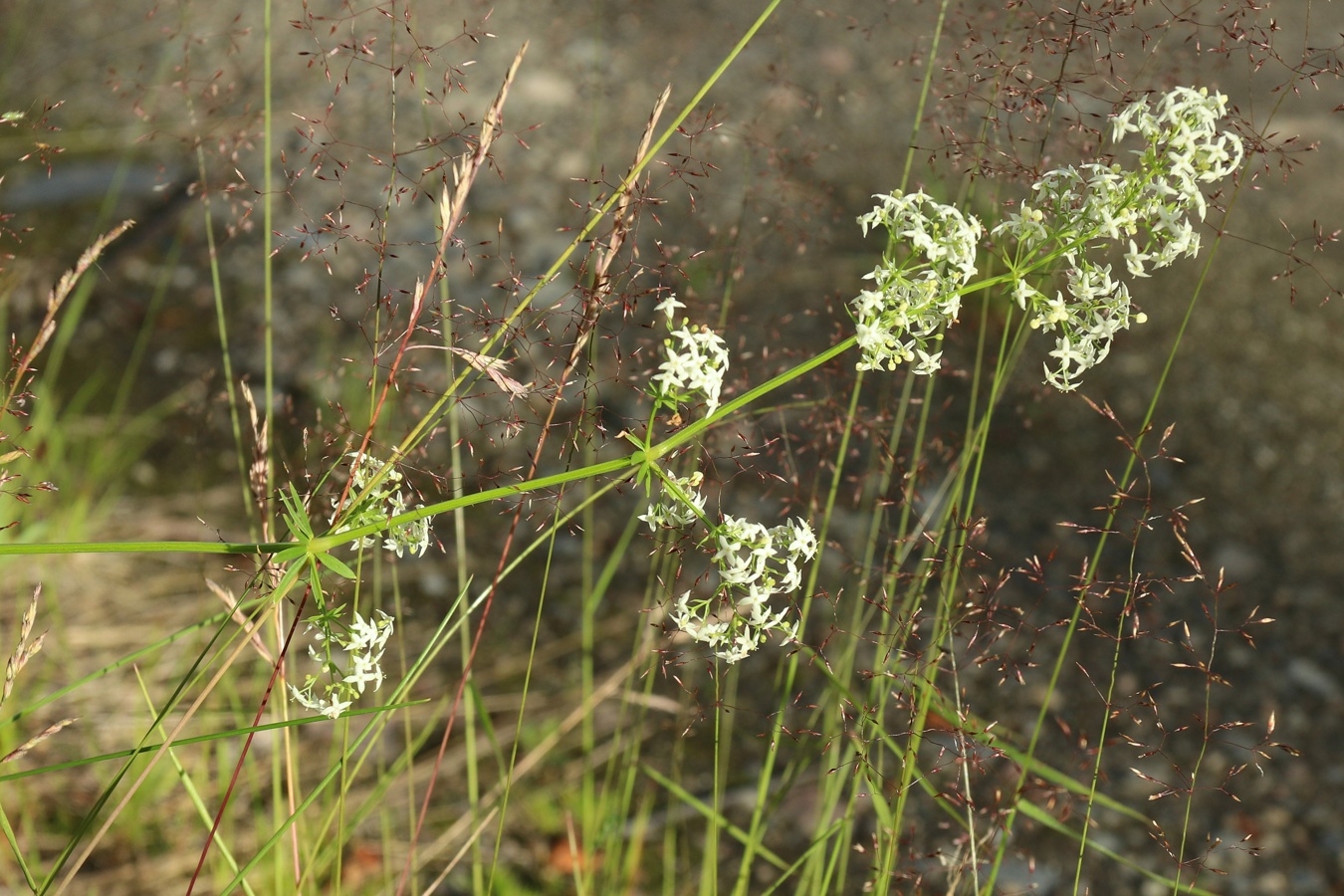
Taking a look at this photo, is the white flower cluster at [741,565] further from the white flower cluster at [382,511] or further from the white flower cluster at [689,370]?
the white flower cluster at [382,511]

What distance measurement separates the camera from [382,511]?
126cm

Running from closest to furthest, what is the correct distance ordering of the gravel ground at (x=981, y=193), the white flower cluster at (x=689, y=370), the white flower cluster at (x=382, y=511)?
the white flower cluster at (x=689, y=370), the white flower cluster at (x=382, y=511), the gravel ground at (x=981, y=193)

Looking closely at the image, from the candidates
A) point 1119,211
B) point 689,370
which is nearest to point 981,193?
point 1119,211

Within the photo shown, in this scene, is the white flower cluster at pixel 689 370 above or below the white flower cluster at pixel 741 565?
above

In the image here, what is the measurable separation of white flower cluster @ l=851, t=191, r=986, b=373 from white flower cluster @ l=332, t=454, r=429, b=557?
503mm

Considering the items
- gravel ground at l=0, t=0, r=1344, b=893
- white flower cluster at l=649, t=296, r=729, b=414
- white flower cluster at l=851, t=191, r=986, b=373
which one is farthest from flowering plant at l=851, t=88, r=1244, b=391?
gravel ground at l=0, t=0, r=1344, b=893

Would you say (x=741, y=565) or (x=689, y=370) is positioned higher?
(x=689, y=370)

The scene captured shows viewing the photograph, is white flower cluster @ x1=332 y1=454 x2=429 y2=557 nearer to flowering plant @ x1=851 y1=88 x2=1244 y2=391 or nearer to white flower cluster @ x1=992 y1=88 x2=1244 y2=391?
flowering plant @ x1=851 y1=88 x2=1244 y2=391

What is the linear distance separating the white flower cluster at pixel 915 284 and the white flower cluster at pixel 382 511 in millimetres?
503

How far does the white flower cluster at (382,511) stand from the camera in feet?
3.97

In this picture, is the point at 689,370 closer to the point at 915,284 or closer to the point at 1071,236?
the point at 915,284

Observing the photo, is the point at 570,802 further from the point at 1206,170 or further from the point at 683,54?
the point at 683,54

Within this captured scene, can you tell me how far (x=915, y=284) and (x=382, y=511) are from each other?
0.61 metres

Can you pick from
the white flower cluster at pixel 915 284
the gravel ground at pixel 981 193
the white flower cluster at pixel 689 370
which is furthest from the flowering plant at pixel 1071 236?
the gravel ground at pixel 981 193
